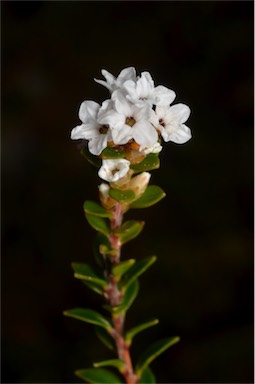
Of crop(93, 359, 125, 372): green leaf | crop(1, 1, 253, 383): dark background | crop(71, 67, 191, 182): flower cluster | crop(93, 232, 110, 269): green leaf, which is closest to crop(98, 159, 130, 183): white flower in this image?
crop(71, 67, 191, 182): flower cluster

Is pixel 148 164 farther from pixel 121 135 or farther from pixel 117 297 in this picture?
pixel 117 297

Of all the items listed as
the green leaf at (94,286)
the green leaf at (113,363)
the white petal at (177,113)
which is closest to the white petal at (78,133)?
the white petal at (177,113)

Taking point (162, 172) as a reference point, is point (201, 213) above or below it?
below

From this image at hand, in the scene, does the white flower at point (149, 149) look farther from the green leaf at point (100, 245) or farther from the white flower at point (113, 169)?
the green leaf at point (100, 245)

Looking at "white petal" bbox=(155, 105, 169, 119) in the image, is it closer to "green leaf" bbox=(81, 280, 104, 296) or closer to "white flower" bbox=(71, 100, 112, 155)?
"white flower" bbox=(71, 100, 112, 155)

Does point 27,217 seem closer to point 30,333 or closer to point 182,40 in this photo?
point 30,333

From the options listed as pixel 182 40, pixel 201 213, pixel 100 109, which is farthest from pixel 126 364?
pixel 182 40

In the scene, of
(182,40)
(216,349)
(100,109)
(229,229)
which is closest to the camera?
(100,109)

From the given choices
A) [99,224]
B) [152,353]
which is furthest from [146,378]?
[99,224]
